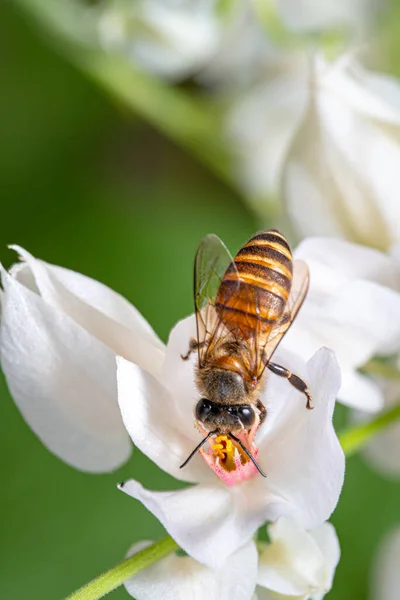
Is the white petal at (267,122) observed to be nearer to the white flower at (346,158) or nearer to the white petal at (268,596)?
the white flower at (346,158)

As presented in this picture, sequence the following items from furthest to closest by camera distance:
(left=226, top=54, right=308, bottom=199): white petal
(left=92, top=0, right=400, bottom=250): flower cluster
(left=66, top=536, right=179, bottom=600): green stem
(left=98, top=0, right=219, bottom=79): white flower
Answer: (left=226, top=54, right=308, bottom=199): white petal, (left=98, top=0, right=219, bottom=79): white flower, (left=92, top=0, right=400, bottom=250): flower cluster, (left=66, top=536, right=179, bottom=600): green stem

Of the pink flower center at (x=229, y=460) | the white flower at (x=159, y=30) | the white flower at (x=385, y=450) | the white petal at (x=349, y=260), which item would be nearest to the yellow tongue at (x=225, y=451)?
the pink flower center at (x=229, y=460)

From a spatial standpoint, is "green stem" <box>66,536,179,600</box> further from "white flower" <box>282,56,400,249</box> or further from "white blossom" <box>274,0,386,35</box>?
"white blossom" <box>274,0,386,35</box>

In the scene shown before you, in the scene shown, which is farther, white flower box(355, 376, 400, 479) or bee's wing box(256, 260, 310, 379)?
white flower box(355, 376, 400, 479)

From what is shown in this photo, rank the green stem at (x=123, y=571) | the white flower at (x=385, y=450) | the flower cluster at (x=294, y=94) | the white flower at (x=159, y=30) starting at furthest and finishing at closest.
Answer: the white flower at (x=159, y=30)
the white flower at (x=385, y=450)
the flower cluster at (x=294, y=94)
the green stem at (x=123, y=571)

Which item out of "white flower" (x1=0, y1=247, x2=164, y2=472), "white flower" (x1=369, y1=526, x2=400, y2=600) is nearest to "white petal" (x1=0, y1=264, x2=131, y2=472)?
"white flower" (x1=0, y1=247, x2=164, y2=472)

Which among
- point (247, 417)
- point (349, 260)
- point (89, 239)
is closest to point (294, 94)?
point (89, 239)

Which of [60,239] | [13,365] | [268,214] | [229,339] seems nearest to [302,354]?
[229,339]
